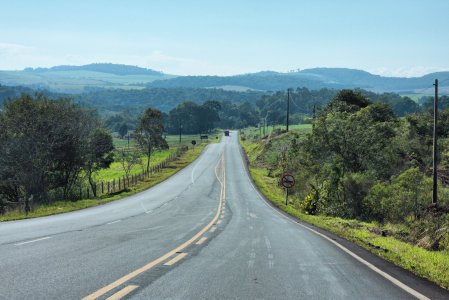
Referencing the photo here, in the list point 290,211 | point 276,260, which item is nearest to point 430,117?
point 290,211

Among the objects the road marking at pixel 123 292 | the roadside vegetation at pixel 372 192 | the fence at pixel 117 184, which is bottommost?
the fence at pixel 117 184

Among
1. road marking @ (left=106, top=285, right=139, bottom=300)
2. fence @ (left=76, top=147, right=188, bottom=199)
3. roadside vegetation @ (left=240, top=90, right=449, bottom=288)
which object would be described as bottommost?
fence @ (left=76, top=147, right=188, bottom=199)

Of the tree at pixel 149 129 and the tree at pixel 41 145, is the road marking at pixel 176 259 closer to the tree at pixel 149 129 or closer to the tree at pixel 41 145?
the tree at pixel 41 145

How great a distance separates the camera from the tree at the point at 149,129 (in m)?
69.0

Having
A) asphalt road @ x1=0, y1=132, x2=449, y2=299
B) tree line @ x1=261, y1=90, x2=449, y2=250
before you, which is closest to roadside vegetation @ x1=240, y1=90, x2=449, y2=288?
tree line @ x1=261, y1=90, x2=449, y2=250

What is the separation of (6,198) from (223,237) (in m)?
33.4

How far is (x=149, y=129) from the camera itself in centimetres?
6962

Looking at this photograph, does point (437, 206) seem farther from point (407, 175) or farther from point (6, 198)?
point (6, 198)

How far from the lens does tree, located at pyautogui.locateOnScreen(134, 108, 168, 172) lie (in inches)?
2717

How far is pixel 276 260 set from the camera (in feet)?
32.0

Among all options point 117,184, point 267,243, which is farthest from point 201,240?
point 117,184

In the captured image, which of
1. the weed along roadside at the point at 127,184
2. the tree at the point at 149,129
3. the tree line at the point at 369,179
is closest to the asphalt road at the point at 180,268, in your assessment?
the tree line at the point at 369,179

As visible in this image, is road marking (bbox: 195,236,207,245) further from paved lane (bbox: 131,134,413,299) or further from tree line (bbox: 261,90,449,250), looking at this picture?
tree line (bbox: 261,90,449,250)

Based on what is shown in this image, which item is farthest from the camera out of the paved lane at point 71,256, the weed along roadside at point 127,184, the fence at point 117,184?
the fence at point 117,184
